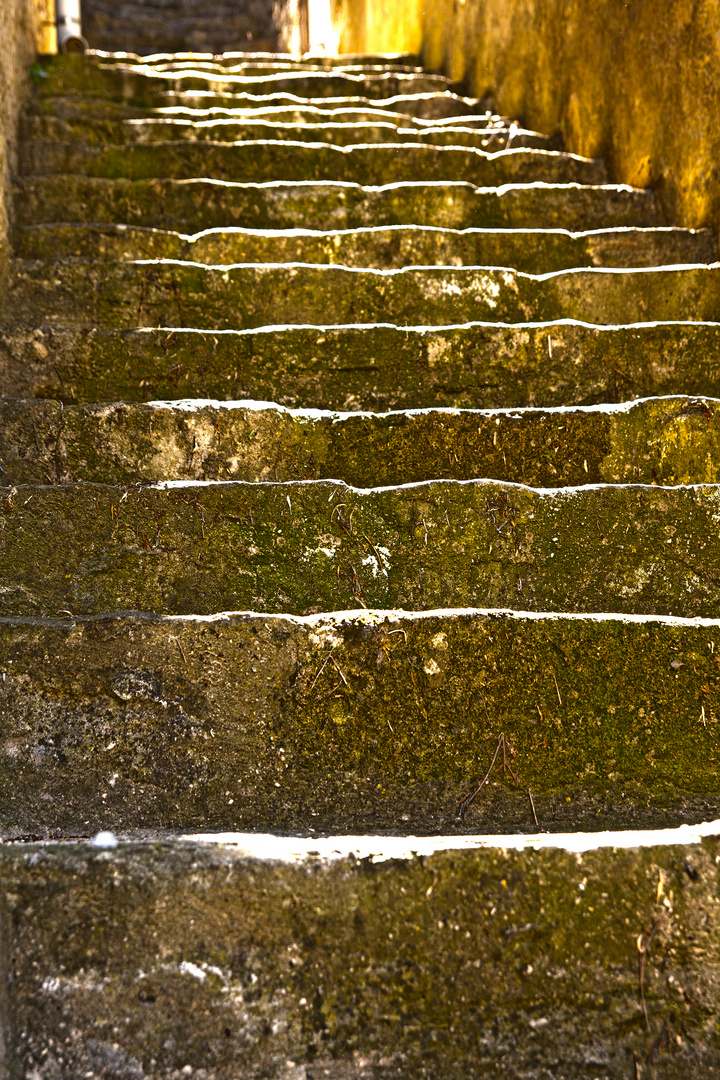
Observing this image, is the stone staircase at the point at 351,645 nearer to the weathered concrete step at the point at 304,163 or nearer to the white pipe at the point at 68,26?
the weathered concrete step at the point at 304,163

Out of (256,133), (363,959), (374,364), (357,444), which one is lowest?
(363,959)

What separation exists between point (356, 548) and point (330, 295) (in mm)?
1043

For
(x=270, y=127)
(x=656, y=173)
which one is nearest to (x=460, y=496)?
(x=656, y=173)

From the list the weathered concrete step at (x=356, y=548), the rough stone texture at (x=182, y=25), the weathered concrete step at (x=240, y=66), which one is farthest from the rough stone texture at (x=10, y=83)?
the rough stone texture at (x=182, y=25)

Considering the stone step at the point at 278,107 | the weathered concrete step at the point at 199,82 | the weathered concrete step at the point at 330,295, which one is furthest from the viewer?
the weathered concrete step at the point at 199,82

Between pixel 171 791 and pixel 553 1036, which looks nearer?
pixel 553 1036

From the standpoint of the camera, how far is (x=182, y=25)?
8.77m

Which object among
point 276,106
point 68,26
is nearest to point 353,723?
point 276,106

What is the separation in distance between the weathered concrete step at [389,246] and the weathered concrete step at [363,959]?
6.53 feet

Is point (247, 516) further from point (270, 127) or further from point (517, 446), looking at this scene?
point (270, 127)

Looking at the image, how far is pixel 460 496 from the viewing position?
1572 millimetres

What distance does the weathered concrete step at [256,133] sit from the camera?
3.19 meters

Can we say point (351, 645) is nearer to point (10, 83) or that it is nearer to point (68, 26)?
point (10, 83)

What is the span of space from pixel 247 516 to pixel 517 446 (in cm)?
67
